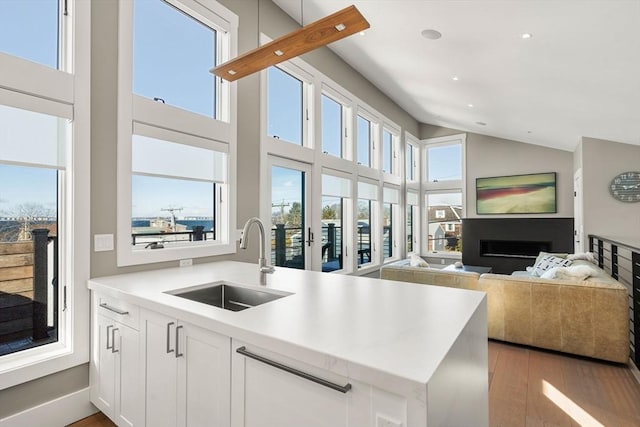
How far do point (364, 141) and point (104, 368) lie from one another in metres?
5.12

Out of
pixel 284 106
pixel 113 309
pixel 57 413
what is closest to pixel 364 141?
pixel 284 106

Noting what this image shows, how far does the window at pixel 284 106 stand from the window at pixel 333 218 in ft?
2.71

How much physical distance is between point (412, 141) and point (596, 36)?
5458 millimetres

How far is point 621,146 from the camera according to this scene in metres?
5.15

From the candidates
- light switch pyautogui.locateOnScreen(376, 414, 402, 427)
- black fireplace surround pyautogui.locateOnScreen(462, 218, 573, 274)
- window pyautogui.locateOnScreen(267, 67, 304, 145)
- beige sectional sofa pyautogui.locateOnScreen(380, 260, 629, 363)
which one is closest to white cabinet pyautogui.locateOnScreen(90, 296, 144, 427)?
light switch pyautogui.locateOnScreen(376, 414, 402, 427)

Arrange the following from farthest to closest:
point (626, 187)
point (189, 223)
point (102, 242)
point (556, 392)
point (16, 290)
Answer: point (626, 187) < point (189, 223) < point (556, 392) < point (102, 242) < point (16, 290)

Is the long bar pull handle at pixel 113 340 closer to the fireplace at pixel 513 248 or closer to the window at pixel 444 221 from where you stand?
the fireplace at pixel 513 248

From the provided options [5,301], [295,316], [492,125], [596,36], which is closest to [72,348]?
[5,301]

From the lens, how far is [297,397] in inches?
40.8

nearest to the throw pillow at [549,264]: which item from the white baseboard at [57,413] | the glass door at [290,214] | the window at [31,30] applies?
the glass door at [290,214]

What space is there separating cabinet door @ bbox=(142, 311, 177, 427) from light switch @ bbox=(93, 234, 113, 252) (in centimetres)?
91

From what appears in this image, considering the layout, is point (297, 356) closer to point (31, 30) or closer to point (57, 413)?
point (57, 413)

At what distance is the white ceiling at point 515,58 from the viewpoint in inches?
102

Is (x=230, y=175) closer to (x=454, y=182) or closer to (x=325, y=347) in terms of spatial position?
(x=325, y=347)
